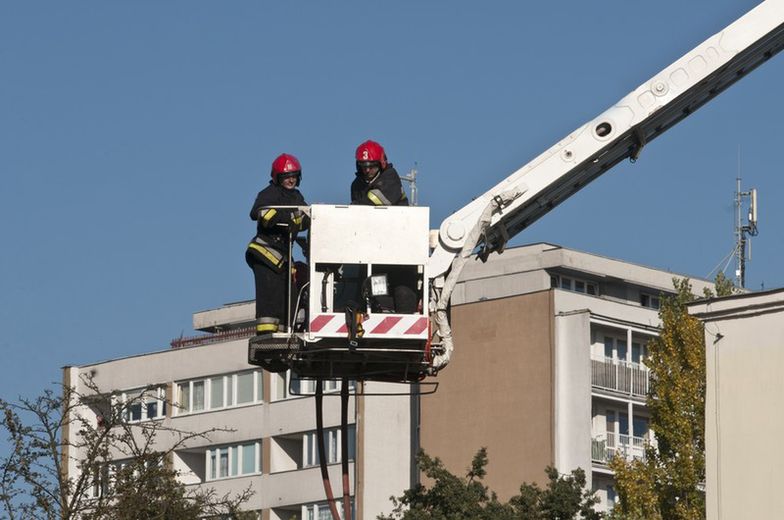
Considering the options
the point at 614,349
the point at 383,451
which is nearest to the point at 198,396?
the point at 383,451

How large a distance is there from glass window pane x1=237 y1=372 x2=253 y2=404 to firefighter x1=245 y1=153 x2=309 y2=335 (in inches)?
2058

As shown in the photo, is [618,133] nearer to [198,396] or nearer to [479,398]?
[479,398]

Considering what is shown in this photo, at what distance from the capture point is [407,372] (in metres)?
20.9

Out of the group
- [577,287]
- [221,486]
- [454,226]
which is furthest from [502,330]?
[454,226]

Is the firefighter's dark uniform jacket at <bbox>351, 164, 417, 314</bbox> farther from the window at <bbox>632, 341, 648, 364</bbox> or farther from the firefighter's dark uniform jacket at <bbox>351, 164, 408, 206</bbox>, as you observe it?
the window at <bbox>632, 341, 648, 364</bbox>

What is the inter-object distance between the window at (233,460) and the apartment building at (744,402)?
151 ft

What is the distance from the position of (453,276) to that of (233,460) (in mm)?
52971

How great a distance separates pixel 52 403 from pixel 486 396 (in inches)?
1490

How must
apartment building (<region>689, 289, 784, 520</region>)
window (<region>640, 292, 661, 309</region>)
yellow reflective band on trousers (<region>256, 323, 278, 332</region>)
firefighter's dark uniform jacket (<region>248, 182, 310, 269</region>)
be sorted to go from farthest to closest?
window (<region>640, 292, 661, 309</region>) → apartment building (<region>689, 289, 784, 520</region>) → firefighter's dark uniform jacket (<region>248, 182, 310, 269</region>) → yellow reflective band on trousers (<region>256, 323, 278, 332</region>)

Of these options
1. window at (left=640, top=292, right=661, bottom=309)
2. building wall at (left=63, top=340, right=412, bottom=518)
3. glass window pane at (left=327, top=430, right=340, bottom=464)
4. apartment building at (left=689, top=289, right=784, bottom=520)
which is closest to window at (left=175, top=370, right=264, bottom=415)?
building wall at (left=63, top=340, right=412, bottom=518)

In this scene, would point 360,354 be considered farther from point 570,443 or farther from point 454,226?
point 570,443

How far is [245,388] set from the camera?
73.5 meters

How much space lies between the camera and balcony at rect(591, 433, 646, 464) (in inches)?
2505

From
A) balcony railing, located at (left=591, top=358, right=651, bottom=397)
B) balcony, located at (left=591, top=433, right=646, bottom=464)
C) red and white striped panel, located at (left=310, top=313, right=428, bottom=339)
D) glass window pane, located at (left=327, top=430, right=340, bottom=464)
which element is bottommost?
red and white striped panel, located at (left=310, top=313, right=428, bottom=339)
